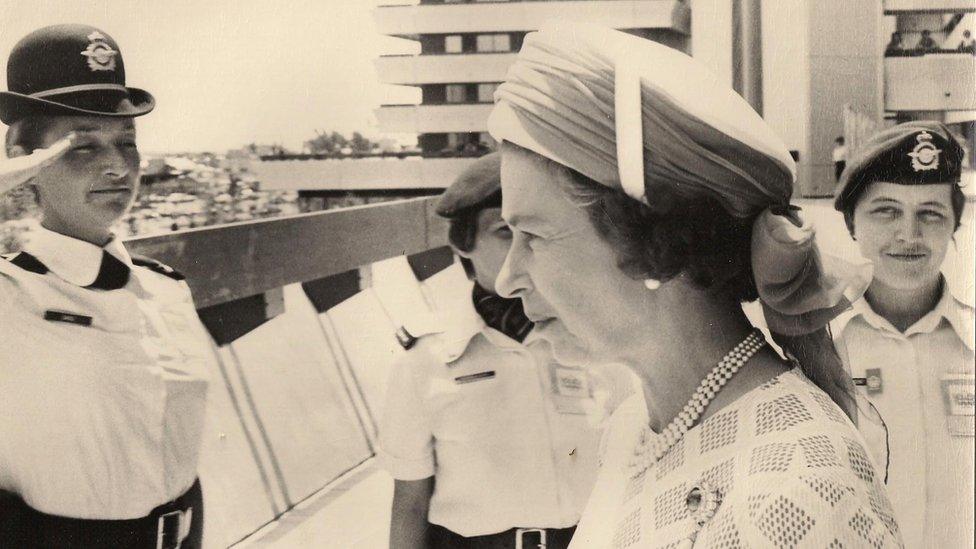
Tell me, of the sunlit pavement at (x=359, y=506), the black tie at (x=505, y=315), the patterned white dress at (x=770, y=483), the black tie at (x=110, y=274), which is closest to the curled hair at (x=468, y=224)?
the black tie at (x=505, y=315)

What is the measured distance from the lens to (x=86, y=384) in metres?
1.92

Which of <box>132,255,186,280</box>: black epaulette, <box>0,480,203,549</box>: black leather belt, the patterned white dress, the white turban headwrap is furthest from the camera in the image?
<box>132,255,186,280</box>: black epaulette

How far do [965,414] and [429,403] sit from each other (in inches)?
47.0

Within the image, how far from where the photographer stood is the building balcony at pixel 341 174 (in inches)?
83.2

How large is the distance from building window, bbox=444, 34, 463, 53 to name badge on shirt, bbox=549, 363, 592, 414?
2.38 ft

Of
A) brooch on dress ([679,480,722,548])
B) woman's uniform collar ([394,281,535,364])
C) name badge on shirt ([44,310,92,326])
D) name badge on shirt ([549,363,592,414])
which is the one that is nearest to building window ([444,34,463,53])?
woman's uniform collar ([394,281,535,364])

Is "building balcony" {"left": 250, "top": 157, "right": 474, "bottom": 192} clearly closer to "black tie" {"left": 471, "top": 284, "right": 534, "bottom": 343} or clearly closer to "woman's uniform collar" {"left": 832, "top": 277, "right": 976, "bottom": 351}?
"black tie" {"left": 471, "top": 284, "right": 534, "bottom": 343}

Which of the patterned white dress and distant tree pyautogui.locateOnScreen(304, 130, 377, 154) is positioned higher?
distant tree pyautogui.locateOnScreen(304, 130, 377, 154)

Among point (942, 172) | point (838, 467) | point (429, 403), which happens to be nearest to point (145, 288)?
point (429, 403)

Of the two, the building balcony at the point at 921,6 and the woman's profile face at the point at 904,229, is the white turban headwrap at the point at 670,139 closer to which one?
the woman's profile face at the point at 904,229

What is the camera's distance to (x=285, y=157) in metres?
2.17

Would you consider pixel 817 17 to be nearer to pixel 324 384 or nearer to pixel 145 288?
pixel 324 384

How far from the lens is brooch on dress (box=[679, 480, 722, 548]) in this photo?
95 centimetres

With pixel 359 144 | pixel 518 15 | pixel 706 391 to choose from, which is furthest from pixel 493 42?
pixel 706 391
